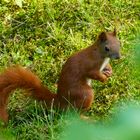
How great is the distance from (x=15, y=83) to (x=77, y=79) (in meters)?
0.34

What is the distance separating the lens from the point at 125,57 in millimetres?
2855

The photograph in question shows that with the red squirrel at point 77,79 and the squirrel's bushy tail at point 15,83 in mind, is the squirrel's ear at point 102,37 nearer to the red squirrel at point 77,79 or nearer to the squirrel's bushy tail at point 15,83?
the red squirrel at point 77,79

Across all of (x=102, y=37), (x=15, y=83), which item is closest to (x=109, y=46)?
(x=102, y=37)

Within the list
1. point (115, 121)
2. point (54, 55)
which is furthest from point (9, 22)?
point (115, 121)

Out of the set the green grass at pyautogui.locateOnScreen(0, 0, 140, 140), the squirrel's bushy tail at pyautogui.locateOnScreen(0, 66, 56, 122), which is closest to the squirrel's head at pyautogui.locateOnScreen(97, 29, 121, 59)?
the green grass at pyautogui.locateOnScreen(0, 0, 140, 140)

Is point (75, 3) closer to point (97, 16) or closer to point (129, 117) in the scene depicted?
point (97, 16)

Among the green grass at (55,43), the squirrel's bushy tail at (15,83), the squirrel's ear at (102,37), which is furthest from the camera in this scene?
the green grass at (55,43)

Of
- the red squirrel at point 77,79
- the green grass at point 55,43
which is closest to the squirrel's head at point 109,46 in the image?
the red squirrel at point 77,79

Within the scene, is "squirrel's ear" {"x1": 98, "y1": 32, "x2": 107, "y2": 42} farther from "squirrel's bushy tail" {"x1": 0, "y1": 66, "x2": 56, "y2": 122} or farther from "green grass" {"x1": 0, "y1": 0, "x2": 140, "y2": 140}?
"squirrel's bushy tail" {"x1": 0, "y1": 66, "x2": 56, "y2": 122}

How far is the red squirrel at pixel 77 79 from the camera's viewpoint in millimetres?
2188

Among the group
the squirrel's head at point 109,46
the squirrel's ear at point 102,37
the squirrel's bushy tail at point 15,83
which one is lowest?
the squirrel's bushy tail at point 15,83

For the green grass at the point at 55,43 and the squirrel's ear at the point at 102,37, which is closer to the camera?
the squirrel's ear at the point at 102,37

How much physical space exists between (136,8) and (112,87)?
2.99 ft

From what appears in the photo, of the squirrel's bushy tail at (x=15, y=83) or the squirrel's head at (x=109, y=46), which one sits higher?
the squirrel's head at (x=109, y=46)
